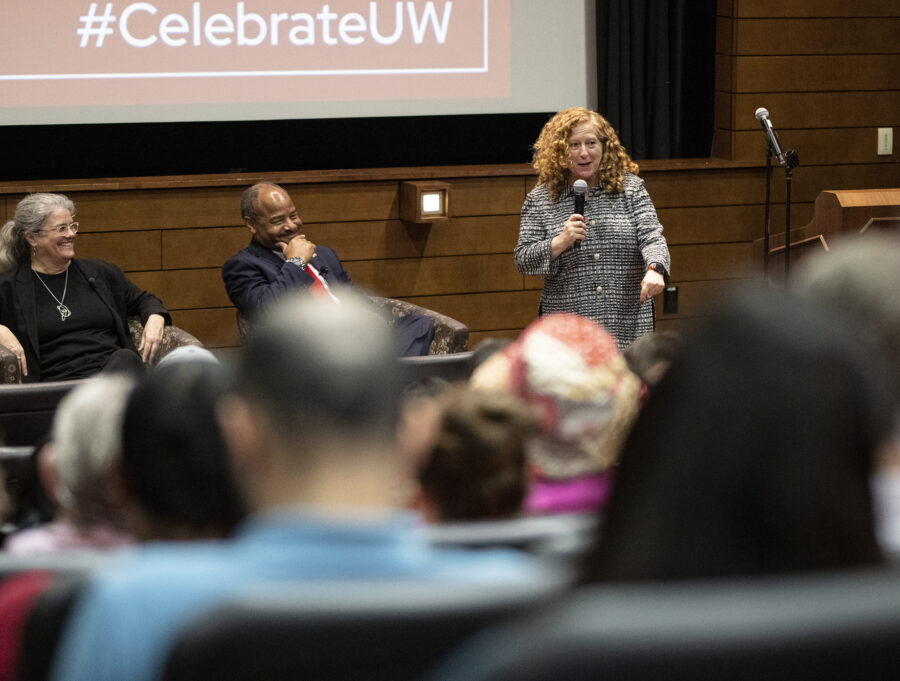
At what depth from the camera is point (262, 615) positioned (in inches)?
29.5

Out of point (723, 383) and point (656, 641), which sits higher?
point (723, 383)

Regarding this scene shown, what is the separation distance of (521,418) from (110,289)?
11.2 feet

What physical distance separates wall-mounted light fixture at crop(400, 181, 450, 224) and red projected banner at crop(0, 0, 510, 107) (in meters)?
0.53

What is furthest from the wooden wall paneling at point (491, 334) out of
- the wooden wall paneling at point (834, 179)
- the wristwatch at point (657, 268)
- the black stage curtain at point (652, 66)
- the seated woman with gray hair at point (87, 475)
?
the seated woman with gray hair at point (87, 475)

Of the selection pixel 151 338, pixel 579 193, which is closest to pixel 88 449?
pixel 579 193

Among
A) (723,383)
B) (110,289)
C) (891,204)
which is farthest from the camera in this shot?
(891,204)

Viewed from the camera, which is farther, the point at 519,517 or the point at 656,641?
the point at 519,517

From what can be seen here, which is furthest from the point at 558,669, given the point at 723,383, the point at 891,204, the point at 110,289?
the point at 891,204

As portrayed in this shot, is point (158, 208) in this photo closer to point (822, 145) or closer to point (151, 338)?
point (151, 338)

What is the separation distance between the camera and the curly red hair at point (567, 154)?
4262mm

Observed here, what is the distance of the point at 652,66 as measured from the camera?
20.0 ft

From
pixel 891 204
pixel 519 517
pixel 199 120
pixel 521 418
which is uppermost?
pixel 199 120

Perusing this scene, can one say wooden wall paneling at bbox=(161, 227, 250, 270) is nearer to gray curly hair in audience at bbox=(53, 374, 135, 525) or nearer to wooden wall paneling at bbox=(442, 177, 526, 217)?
wooden wall paneling at bbox=(442, 177, 526, 217)

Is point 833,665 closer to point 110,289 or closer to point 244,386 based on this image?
point 244,386
